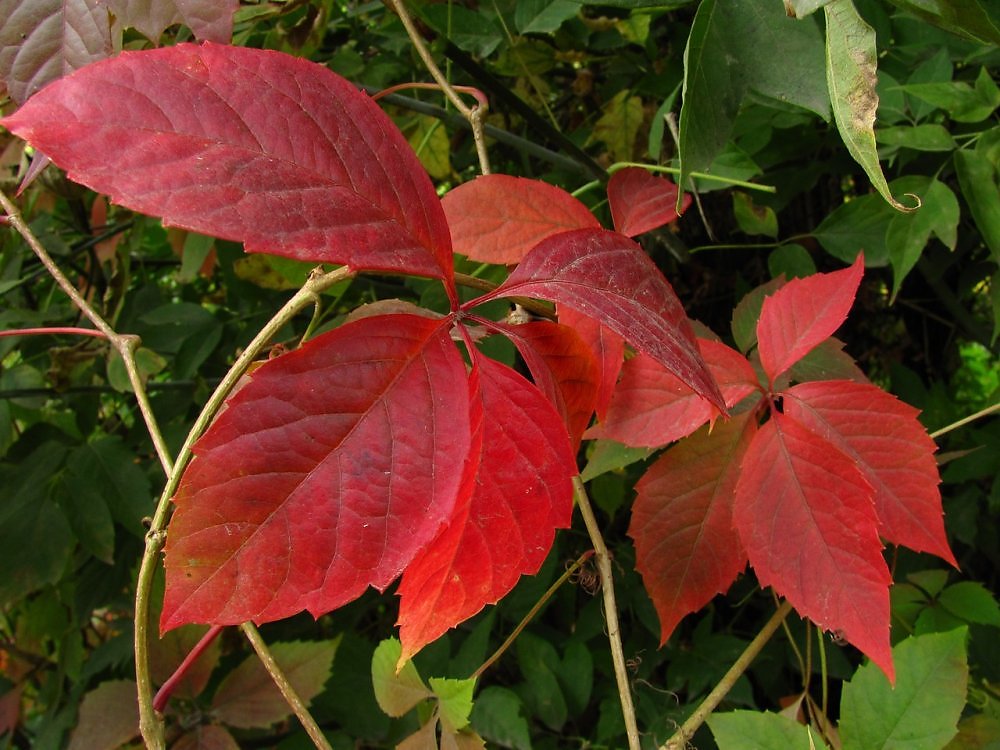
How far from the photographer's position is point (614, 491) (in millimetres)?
973

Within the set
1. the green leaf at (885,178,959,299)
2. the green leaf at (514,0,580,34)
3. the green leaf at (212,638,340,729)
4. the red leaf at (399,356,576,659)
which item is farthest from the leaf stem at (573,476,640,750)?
the green leaf at (514,0,580,34)

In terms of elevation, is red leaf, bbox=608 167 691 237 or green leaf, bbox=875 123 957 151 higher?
red leaf, bbox=608 167 691 237

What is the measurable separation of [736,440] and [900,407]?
0.39ft

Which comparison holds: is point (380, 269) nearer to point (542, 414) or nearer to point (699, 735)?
point (542, 414)

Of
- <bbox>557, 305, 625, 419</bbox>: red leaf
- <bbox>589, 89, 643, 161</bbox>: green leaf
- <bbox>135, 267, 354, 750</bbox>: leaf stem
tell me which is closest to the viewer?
<bbox>135, 267, 354, 750</bbox>: leaf stem

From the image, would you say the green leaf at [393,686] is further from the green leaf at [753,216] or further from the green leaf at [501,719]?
the green leaf at [753,216]

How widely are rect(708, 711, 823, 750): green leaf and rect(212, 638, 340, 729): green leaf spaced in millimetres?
424

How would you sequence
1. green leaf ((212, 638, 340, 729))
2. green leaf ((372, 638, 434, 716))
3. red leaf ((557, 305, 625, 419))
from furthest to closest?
1. green leaf ((212, 638, 340, 729))
2. green leaf ((372, 638, 434, 716))
3. red leaf ((557, 305, 625, 419))

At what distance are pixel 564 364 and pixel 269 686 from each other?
0.59m

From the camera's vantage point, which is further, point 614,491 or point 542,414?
point 614,491

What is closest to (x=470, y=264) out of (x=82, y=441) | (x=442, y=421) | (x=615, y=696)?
(x=442, y=421)

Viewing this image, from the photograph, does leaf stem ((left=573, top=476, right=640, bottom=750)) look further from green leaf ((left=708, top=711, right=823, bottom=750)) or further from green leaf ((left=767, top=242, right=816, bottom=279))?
green leaf ((left=767, top=242, right=816, bottom=279))

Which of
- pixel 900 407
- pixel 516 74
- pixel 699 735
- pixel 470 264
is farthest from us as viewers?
pixel 516 74

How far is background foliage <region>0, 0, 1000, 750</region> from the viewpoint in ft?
2.30
